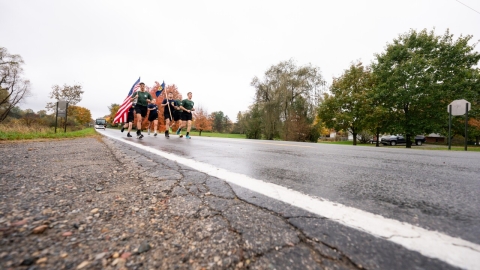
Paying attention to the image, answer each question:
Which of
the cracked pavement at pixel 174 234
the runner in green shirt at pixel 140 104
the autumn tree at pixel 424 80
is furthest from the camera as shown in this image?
the autumn tree at pixel 424 80

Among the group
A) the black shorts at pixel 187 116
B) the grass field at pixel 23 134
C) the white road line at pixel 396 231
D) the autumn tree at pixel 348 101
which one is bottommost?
the white road line at pixel 396 231

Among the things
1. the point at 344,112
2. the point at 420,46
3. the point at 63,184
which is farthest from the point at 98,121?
the point at 420,46

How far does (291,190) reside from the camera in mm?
1548

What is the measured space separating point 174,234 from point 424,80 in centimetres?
2331

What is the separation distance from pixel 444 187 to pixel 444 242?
47.6 inches

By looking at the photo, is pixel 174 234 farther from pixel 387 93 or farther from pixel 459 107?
pixel 387 93

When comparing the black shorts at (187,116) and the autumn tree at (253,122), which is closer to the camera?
the black shorts at (187,116)

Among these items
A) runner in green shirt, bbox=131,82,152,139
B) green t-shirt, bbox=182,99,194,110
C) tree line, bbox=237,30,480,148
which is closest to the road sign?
tree line, bbox=237,30,480,148

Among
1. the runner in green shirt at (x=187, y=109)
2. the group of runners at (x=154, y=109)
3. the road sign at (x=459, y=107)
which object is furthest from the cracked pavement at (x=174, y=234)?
the road sign at (x=459, y=107)

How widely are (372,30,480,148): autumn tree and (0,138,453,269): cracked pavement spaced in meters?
21.7

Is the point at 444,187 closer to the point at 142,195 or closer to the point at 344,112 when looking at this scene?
the point at 142,195

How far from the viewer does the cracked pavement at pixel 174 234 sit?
725 millimetres

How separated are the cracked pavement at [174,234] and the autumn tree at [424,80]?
2166 cm

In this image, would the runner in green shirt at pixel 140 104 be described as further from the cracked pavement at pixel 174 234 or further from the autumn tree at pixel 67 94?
the autumn tree at pixel 67 94
